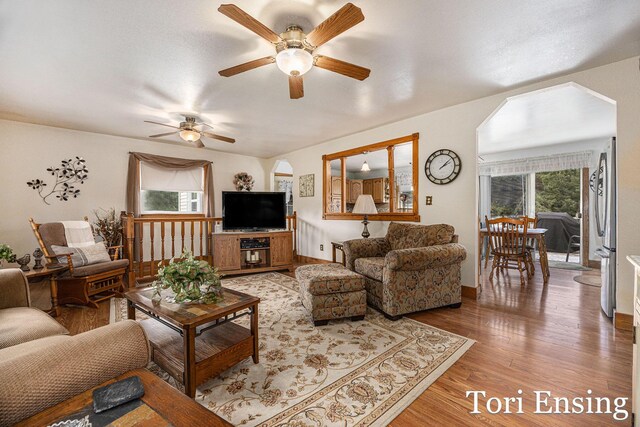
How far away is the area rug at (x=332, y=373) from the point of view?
1.44 metres

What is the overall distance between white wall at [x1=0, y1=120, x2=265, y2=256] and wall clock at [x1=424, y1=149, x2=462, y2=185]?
4819mm

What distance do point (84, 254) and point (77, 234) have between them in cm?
44

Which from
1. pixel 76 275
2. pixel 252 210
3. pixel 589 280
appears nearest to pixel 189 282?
pixel 76 275

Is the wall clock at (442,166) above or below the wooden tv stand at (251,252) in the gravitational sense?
above

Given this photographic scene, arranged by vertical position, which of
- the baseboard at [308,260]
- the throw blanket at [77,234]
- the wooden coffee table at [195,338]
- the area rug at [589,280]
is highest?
the throw blanket at [77,234]

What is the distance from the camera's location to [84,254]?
3.23 metres

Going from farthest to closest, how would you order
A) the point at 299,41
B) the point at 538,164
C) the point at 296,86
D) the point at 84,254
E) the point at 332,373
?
the point at 538,164 → the point at 84,254 → the point at 296,86 → the point at 299,41 → the point at 332,373

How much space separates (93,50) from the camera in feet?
7.16

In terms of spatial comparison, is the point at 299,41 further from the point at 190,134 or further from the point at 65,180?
the point at 65,180

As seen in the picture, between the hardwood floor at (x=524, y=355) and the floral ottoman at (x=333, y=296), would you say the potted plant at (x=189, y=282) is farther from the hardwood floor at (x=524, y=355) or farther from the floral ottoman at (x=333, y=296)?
the hardwood floor at (x=524, y=355)

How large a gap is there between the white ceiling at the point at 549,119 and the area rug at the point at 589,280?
7.92ft

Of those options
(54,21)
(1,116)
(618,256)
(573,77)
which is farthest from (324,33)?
(1,116)

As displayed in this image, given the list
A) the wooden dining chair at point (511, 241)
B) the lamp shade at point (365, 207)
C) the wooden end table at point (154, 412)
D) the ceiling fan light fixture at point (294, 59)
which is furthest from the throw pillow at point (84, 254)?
the wooden dining chair at point (511, 241)

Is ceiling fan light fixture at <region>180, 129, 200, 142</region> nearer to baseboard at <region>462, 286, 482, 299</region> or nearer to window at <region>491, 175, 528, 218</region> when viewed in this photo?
baseboard at <region>462, 286, 482, 299</region>
